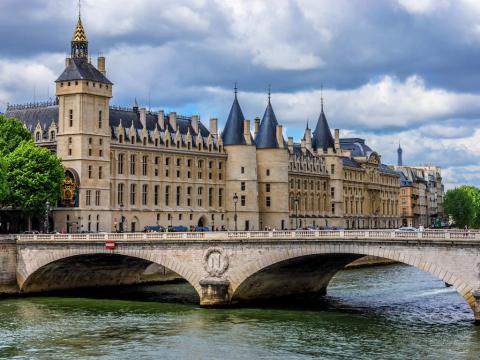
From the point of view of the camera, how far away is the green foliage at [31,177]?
98375 millimetres

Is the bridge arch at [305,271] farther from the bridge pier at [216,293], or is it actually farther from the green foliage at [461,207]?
the green foliage at [461,207]

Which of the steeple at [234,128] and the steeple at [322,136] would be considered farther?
the steeple at [322,136]

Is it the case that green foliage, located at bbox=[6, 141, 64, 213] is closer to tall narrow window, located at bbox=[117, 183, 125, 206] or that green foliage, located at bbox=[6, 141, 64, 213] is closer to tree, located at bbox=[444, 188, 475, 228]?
tall narrow window, located at bbox=[117, 183, 125, 206]

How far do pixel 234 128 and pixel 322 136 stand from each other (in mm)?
32794

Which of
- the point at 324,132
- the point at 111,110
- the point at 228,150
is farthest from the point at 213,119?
the point at 324,132

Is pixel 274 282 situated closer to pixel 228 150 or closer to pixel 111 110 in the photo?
pixel 111 110

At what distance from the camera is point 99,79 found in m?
112

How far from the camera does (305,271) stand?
78188 mm

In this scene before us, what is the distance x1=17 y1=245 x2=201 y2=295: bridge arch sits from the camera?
77.0 metres

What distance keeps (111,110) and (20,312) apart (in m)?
50.8

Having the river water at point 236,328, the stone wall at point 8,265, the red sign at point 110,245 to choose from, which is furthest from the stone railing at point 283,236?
the river water at point 236,328

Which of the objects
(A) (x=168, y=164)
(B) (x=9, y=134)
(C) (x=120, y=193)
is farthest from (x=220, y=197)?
(B) (x=9, y=134)

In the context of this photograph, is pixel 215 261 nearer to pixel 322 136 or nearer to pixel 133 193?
pixel 133 193

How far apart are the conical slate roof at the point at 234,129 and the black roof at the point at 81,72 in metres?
23.6
